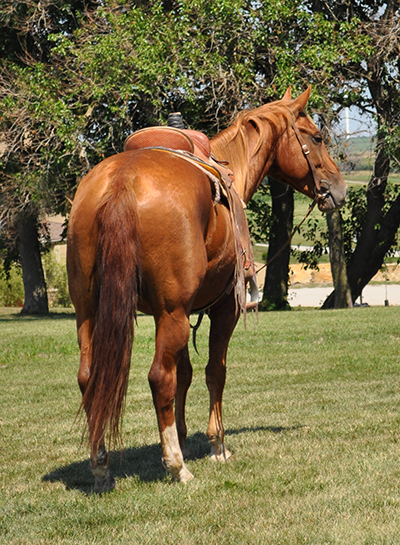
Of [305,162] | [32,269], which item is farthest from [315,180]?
[32,269]

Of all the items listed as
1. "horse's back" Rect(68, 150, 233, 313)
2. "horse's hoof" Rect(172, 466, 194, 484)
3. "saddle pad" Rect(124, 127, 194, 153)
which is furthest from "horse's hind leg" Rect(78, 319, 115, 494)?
"saddle pad" Rect(124, 127, 194, 153)

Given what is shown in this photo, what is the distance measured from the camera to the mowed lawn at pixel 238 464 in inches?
167

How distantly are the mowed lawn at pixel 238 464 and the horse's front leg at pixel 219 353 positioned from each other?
0.21 metres

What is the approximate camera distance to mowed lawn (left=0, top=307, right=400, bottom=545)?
167 inches

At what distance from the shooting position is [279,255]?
24812 mm

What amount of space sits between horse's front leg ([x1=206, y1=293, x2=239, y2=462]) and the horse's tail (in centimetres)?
147

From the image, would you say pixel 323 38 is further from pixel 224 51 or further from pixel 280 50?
pixel 224 51

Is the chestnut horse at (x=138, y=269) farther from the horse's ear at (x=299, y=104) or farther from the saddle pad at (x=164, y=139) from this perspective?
the horse's ear at (x=299, y=104)

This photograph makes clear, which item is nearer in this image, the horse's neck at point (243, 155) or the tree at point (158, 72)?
the horse's neck at point (243, 155)

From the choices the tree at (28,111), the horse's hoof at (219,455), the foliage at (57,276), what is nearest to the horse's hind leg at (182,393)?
the horse's hoof at (219,455)

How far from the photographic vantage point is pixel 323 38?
66.9 ft

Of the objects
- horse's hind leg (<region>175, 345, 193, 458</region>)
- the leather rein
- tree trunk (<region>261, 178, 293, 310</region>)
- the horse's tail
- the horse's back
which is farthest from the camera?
tree trunk (<region>261, 178, 293, 310</region>)

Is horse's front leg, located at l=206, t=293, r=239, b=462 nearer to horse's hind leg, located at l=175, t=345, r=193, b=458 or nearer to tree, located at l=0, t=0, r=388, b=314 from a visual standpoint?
horse's hind leg, located at l=175, t=345, r=193, b=458

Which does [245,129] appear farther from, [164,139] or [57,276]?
[57,276]
